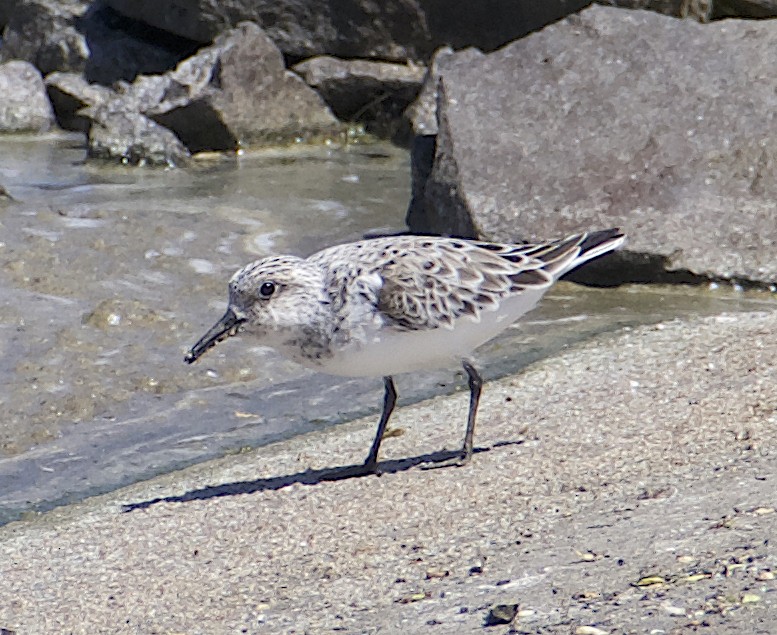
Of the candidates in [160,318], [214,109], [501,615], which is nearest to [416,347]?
[501,615]

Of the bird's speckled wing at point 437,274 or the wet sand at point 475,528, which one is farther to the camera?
the bird's speckled wing at point 437,274

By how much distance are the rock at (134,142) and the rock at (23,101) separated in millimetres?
1648

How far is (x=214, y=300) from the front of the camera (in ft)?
27.8

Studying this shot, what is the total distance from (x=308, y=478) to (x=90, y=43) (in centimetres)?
961

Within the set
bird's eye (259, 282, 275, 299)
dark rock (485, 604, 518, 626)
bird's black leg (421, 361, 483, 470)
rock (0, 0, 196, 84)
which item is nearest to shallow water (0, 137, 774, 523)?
bird's black leg (421, 361, 483, 470)

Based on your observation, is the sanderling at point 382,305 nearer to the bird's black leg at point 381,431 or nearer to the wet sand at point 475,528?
the bird's black leg at point 381,431

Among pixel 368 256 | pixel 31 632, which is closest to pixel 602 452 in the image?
pixel 368 256

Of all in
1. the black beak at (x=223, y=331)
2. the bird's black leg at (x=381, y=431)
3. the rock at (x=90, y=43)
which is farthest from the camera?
the rock at (x=90, y=43)

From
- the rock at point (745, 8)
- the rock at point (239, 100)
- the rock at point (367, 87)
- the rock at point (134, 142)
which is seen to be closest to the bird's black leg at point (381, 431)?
the rock at point (134, 142)

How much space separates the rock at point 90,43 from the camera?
1420 cm

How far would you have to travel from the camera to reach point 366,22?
42.9 ft

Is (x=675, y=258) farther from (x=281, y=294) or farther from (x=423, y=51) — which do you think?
(x=423, y=51)

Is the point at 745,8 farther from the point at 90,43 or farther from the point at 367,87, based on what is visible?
the point at 90,43

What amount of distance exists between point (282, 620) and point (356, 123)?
30.8ft
